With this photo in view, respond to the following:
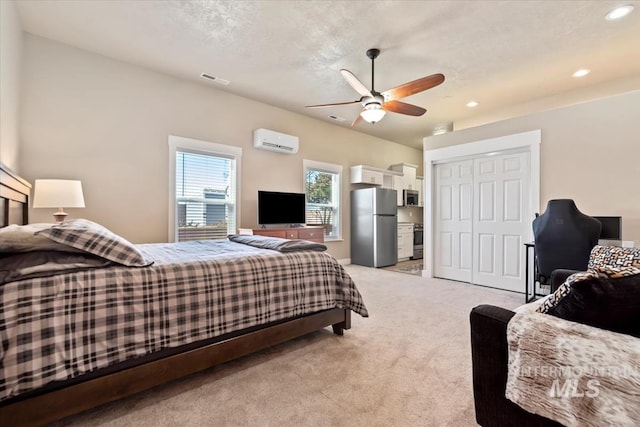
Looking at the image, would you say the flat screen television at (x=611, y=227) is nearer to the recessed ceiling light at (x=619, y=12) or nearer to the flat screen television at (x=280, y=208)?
the recessed ceiling light at (x=619, y=12)

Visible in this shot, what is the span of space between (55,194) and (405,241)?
242 inches

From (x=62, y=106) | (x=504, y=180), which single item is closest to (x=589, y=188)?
(x=504, y=180)

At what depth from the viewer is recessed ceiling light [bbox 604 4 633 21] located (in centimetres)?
252

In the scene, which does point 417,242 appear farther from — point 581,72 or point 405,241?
point 581,72

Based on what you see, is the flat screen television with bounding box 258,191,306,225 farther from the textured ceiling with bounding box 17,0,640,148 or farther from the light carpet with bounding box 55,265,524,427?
the light carpet with bounding box 55,265,524,427

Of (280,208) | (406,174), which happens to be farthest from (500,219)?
(280,208)

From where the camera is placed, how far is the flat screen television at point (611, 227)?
2916 mm

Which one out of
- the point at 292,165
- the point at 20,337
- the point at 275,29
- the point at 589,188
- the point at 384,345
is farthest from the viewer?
the point at 292,165

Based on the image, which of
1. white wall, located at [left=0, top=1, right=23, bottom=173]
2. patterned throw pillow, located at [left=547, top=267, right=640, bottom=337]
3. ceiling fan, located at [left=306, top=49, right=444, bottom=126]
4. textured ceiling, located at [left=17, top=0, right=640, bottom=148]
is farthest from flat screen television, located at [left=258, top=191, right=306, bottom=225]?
patterned throw pillow, located at [left=547, top=267, right=640, bottom=337]

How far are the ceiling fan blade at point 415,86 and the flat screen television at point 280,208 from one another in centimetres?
234

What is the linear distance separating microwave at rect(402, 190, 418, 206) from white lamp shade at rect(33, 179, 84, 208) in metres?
6.12

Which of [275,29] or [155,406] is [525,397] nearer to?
[155,406]

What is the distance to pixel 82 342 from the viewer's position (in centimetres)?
130

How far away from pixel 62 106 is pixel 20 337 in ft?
9.97
